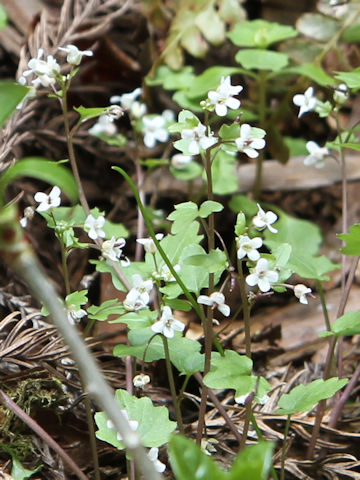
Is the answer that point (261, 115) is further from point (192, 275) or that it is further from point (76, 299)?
point (76, 299)

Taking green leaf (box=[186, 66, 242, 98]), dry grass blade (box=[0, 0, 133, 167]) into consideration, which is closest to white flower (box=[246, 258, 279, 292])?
dry grass blade (box=[0, 0, 133, 167])

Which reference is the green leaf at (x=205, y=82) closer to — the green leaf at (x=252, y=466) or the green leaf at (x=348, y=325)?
the green leaf at (x=348, y=325)

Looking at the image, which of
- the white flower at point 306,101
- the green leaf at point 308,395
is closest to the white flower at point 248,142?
the white flower at point 306,101

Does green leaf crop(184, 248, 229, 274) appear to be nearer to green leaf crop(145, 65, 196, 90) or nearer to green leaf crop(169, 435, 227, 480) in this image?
green leaf crop(169, 435, 227, 480)

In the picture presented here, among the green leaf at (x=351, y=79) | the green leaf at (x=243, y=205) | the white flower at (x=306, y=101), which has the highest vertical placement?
the green leaf at (x=351, y=79)

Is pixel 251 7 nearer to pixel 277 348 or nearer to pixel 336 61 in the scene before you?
pixel 336 61

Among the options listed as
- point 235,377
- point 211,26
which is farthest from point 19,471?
point 211,26

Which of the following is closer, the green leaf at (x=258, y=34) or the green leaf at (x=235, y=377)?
the green leaf at (x=235, y=377)
